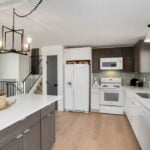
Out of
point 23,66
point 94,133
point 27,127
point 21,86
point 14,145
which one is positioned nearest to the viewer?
point 14,145

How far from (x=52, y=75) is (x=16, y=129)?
11.0ft

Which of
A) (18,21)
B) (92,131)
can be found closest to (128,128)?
(92,131)

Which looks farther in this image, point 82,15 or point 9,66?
point 9,66

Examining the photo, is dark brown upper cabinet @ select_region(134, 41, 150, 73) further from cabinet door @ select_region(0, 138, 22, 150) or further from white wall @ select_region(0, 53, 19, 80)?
white wall @ select_region(0, 53, 19, 80)

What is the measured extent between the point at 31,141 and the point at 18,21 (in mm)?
2107

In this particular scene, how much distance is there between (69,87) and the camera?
448 centimetres

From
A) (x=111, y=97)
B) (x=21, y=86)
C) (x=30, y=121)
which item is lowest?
(x=111, y=97)

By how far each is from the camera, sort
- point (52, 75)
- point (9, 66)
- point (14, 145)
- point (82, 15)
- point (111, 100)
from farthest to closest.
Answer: point (9, 66)
point (52, 75)
point (111, 100)
point (82, 15)
point (14, 145)

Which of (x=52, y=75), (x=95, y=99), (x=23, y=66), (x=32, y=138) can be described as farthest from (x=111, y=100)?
(x=23, y=66)

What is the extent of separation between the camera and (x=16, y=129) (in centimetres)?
133

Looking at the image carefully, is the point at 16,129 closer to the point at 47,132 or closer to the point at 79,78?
the point at 47,132

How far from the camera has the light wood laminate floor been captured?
7.64 ft

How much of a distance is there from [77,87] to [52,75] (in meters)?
1.06

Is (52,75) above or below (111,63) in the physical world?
below
